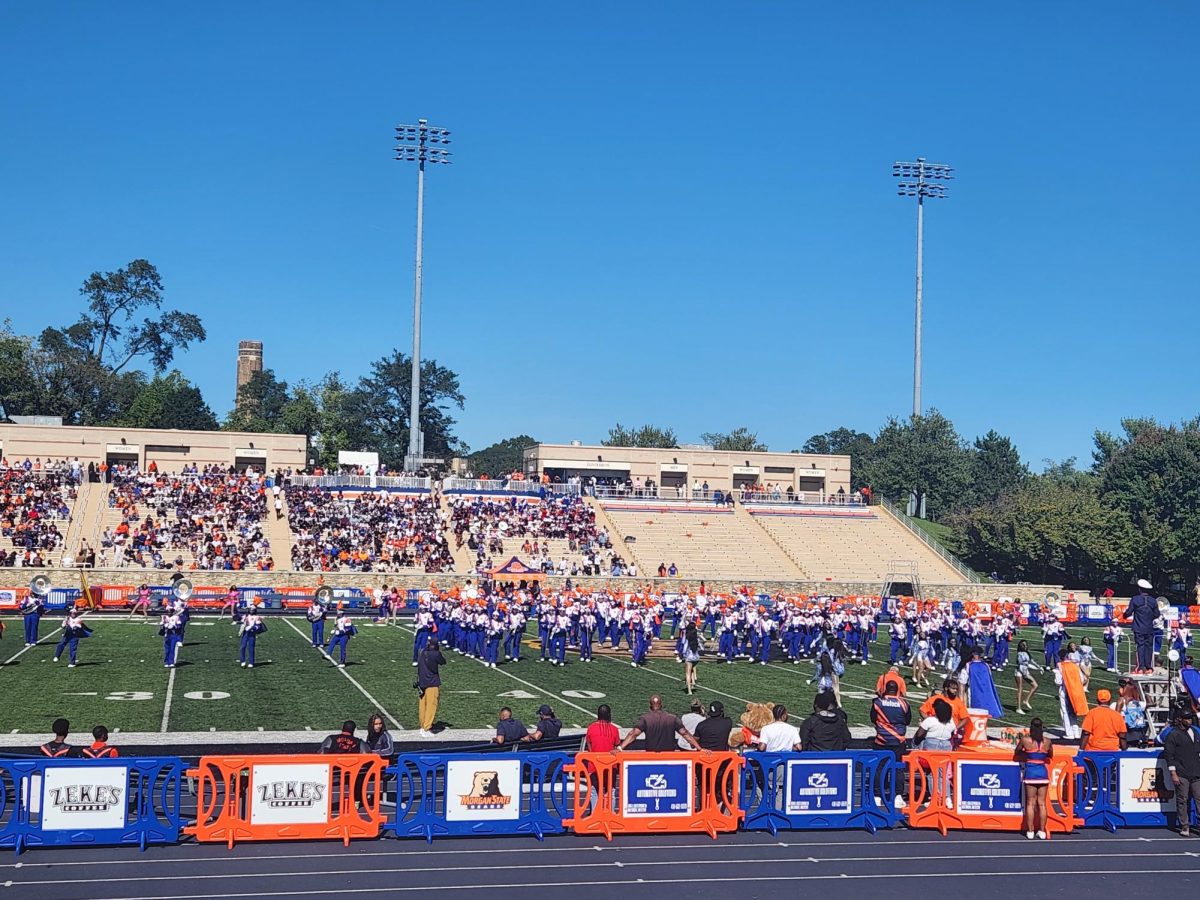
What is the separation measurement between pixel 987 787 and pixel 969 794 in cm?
20

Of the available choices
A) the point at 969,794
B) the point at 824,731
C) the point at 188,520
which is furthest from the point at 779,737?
the point at 188,520

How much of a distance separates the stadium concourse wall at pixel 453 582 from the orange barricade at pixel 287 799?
2980 cm

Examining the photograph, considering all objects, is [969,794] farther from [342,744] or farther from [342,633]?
[342,633]

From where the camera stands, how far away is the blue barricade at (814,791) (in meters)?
11.8

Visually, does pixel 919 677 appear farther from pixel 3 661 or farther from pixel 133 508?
pixel 133 508

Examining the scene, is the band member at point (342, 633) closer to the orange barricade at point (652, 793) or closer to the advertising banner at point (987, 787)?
the orange barricade at point (652, 793)

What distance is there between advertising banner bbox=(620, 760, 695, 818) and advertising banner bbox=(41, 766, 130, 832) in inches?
175

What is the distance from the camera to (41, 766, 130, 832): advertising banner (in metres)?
10.5

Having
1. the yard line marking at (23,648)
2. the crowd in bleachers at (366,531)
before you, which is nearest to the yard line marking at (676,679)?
the yard line marking at (23,648)

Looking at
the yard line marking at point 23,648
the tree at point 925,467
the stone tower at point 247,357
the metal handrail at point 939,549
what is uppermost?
the stone tower at point 247,357

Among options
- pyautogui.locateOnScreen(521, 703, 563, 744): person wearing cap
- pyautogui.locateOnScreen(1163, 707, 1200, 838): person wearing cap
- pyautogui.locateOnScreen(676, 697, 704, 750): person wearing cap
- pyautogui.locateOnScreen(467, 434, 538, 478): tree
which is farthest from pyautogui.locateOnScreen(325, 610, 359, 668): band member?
pyautogui.locateOnScreen(467, 434, 538, 478): tree

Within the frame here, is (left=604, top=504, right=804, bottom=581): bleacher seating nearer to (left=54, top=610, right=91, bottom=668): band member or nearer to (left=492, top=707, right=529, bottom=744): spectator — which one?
(left=54, top=610, right=91, bottom=668): band member

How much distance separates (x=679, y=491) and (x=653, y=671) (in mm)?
35309

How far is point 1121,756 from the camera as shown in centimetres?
1239
